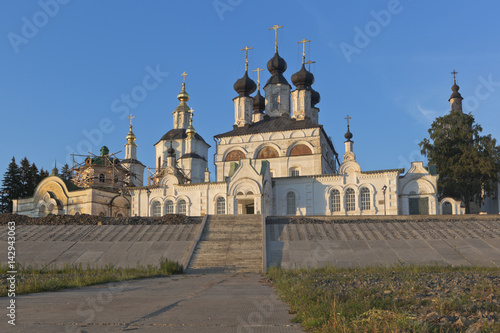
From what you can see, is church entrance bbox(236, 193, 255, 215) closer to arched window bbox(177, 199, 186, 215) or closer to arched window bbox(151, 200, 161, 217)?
arched window bbox(177, 199, 186, 215)

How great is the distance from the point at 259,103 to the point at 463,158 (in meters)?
19.8

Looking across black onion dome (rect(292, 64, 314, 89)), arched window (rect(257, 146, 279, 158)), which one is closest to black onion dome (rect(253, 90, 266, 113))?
black onion dome (rect(292, 64, 314, 89))

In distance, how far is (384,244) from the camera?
17.8 meters

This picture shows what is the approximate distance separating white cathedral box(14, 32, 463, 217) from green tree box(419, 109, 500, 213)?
3647mm

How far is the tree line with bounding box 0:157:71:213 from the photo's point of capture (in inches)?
1950

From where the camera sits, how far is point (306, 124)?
3947 cm

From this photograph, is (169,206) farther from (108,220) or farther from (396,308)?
(396,308)

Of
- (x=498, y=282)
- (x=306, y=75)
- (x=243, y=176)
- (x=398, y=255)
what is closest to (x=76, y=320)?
(x=498, y=282)

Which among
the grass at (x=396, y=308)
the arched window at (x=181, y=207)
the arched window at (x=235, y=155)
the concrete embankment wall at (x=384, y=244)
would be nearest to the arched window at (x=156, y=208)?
the arched window at (x=181, y=207)

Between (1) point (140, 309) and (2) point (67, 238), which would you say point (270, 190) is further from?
(1) point (140, 309)

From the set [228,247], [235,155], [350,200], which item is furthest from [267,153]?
[228,247]

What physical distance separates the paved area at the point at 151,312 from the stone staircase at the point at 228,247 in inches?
289

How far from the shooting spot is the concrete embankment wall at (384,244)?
1617 cm

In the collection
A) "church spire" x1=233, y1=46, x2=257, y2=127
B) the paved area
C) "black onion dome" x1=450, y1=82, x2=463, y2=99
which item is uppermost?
"black onion dome" x1=450, y1=82, x2=463, y2=99
